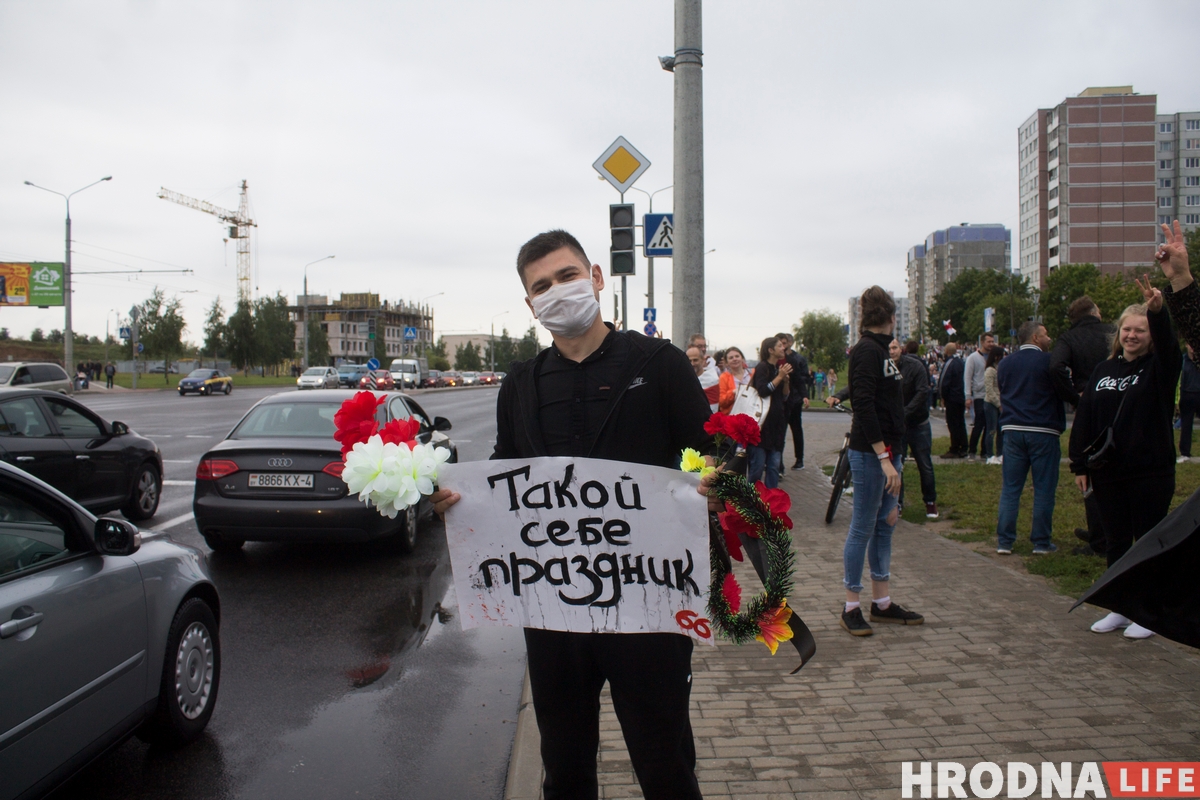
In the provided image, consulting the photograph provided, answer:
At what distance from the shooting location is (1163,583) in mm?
A: 2371

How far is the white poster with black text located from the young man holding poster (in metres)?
0.06

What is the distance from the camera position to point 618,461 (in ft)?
7.48

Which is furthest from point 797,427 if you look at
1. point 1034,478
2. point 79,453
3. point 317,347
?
point 317,347

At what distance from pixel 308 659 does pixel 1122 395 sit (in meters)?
5.28

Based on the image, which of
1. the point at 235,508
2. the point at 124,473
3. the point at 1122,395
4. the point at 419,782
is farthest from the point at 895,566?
the point at 124,473

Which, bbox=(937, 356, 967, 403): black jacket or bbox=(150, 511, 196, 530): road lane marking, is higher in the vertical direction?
bbox=(937, 356, 967, 403): black jacket

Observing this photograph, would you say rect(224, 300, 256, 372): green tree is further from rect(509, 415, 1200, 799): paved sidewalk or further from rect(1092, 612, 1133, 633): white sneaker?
rect(1092, 612, 1133, 633): white sneaker

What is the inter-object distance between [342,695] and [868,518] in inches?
126

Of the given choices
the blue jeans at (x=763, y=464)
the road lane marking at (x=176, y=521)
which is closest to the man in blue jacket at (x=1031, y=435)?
the blue jeans at (x=763, y=464)

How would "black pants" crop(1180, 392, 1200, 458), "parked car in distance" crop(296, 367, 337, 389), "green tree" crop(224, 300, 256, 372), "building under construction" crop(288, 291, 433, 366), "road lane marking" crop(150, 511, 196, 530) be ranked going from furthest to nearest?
1. "building under construction" crop(288, 291, 433, 366)
2. "green tree" crop(224, 300, 256, 372)
3. "parked car in distance" crop(296, 367, 337, 389)
4. "black pants" crop(1180, 392, 1200, 458)
5. "road lane marking" crop(150, 511, 196, 530)

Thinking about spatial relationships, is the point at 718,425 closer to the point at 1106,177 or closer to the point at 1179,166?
the point at 1106,177

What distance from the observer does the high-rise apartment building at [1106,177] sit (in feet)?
357

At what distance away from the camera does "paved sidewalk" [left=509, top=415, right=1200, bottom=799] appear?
3.30 m

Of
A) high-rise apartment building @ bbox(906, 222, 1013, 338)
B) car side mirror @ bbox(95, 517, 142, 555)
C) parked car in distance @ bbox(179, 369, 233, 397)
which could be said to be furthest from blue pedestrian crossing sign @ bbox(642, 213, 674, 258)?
high-rise apartment building @ bbox(906, 222, 1013, 338)
